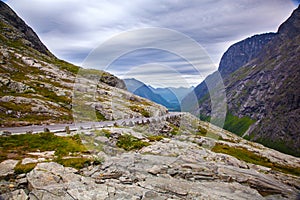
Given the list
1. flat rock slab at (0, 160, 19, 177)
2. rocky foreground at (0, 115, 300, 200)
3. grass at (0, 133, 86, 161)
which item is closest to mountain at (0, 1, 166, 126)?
grass at (0, 133, 86, 161)

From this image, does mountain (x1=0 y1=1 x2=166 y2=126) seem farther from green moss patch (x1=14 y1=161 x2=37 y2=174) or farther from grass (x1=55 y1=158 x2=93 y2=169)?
grass (x1=55 y1=158 x2=93 y2=169)

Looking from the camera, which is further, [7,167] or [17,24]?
[17,24]

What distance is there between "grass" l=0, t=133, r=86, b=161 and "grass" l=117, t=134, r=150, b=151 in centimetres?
659

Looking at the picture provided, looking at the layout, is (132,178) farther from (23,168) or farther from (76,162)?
(23,168)

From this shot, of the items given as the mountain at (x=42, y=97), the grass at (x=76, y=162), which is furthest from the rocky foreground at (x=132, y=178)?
the mountain at (x=42, y=97)

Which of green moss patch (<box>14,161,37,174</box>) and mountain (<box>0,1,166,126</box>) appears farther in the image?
mountain (<box>0,1,166,126</box>)

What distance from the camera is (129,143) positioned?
37.1m

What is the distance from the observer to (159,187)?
78.2 ft

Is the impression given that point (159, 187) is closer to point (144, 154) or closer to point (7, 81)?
point (144, 154)

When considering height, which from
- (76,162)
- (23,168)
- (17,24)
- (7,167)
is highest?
(17,24)

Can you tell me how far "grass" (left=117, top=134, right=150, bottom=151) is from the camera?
3581 cm

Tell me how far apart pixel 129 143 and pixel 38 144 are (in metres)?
13.4

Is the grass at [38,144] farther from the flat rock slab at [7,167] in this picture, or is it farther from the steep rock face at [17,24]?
the steep rock face at [17,24]

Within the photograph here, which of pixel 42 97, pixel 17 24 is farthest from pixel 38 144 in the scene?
pixel 17 24
